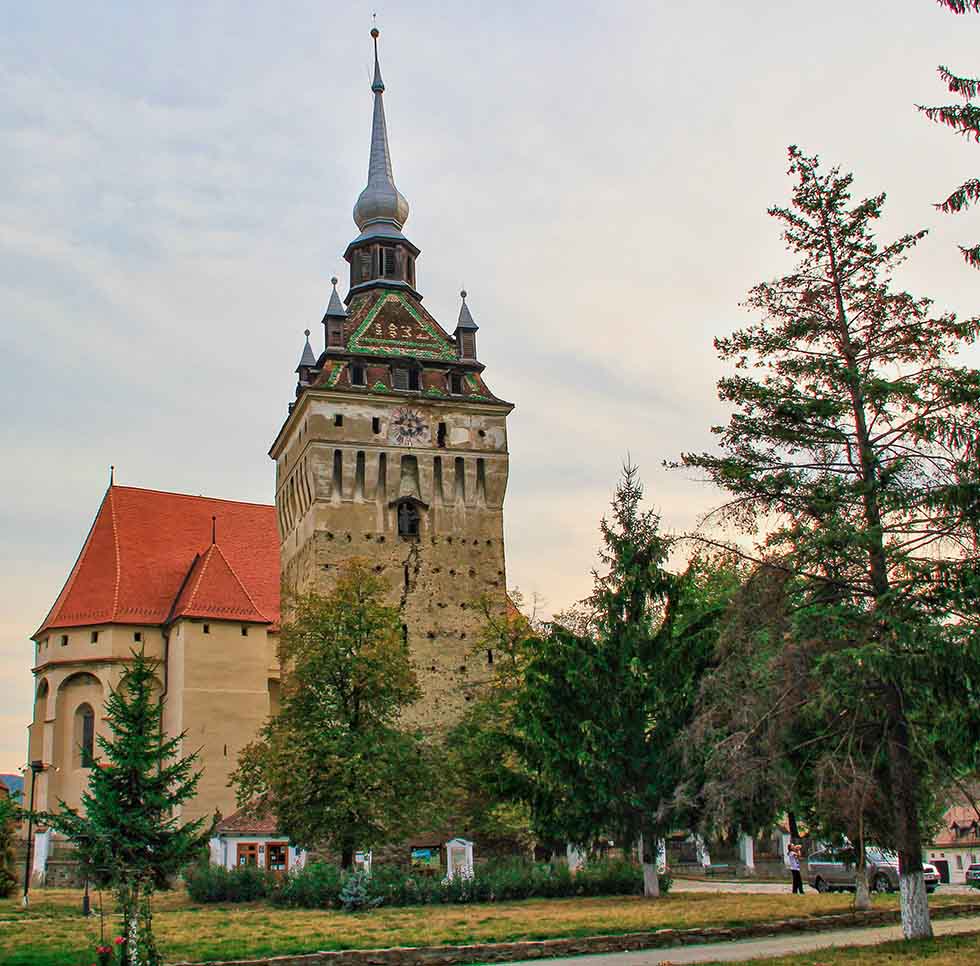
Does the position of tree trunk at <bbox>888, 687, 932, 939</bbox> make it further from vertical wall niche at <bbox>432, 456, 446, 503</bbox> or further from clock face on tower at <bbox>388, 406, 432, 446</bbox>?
clock face on tower at <bbox>388, 406, 432, 446</bbox>

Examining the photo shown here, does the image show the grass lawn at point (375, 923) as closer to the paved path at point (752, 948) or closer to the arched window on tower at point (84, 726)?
the paved path at point (752, 948)

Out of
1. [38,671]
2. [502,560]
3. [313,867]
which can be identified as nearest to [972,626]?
[313,867]

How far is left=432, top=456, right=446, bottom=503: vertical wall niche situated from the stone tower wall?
0.12ft

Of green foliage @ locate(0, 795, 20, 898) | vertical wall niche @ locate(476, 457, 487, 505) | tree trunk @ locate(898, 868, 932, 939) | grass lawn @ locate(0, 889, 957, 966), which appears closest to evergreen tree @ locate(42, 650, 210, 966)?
grass lawn @ locate(0, 889, 957, 966)

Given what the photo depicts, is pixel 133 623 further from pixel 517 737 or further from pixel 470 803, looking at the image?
pixel 517 737

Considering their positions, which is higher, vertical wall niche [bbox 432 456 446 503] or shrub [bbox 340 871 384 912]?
vertical wall niche [bbox 432 456 446 503]

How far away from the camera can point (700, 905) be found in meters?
20.4

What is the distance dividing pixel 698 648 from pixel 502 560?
69.9ft

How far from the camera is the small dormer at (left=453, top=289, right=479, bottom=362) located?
47062 millimetres

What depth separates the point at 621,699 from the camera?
23.6 m

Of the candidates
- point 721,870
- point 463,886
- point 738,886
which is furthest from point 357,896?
point 721,870

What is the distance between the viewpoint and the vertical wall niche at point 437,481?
43.9 meters

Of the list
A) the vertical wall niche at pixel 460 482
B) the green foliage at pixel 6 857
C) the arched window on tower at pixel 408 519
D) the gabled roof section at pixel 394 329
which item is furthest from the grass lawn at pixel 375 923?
the gabled roof section at pixel 394 329

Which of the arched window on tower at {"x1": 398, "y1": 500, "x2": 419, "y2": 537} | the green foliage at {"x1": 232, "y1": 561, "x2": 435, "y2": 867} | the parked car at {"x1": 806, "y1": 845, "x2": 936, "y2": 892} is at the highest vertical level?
the arched window on tower at {"x1": 398, "y1": 500, "x2": 419, "y2": 537}
